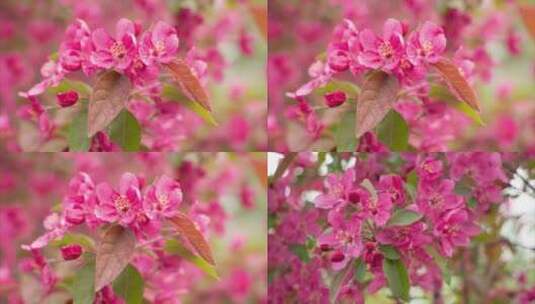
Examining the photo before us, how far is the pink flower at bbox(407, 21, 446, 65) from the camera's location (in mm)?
1707

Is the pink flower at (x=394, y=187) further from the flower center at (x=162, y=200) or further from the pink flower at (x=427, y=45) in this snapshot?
the flower center at (x=162, y=200)

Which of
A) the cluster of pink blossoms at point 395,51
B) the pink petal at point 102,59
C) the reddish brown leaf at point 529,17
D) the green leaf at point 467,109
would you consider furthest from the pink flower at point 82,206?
the reddish brown leaf at point 529,17

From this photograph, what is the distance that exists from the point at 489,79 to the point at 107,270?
1051 millimetres

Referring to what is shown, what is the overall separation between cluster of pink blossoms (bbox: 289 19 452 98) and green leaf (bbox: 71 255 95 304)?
0.58 m

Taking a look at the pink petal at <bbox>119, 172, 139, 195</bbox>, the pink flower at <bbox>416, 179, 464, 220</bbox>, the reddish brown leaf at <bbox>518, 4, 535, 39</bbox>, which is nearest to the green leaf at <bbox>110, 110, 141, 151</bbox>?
the pink petal at <bbox>119, 172, 139, 195</bbox>

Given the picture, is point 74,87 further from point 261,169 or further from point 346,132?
point 261,169

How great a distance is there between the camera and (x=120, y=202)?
5.57 feet

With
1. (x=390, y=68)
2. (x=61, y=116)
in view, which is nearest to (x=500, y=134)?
(x=390, y=68)

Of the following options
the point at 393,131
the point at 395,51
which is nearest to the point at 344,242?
the point at 393,131

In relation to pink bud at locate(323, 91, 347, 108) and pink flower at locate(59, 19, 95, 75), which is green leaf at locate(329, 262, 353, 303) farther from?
pink flower at locate(59, 19, 95, 75)

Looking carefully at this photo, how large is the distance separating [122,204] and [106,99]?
7.7 inches

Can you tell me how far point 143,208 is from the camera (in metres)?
1.69

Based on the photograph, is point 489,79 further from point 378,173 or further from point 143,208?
point 143,208

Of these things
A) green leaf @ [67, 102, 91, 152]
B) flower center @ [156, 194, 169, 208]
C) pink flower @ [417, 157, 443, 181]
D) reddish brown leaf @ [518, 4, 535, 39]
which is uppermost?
reddish brown leaf @ [518, 4, 535, 39]
